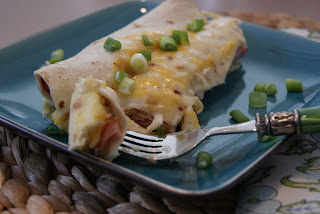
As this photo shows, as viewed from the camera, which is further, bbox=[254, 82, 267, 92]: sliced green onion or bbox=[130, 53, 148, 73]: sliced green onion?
bbox=[254, 82, 267, 92]: sliced green onion

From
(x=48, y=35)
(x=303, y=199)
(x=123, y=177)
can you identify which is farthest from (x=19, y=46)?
(x=303, y=199)

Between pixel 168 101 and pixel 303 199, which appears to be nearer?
pixel 303 199

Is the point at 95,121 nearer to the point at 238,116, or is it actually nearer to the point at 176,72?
the point at 176,72

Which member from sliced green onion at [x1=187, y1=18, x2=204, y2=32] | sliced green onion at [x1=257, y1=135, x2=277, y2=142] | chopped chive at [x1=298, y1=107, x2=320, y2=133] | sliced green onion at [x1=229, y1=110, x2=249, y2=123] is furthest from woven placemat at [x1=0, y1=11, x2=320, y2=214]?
sliced green onion at [x1=187, y1=18, x2=204, y2=32]

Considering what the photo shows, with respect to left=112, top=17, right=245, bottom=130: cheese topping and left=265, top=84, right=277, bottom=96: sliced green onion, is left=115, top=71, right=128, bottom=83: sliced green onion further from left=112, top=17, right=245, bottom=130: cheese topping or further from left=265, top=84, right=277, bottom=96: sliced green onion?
left=265, top=84, right=277, bottom=96: sliced green onion

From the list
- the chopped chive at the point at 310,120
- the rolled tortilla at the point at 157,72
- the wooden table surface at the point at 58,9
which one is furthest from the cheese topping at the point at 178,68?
the wooden table surface at the point at 58,9

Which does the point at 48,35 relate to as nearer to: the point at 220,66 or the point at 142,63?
the point at 142,63

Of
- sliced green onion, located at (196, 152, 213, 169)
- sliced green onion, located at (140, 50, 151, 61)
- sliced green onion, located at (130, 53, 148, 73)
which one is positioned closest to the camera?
sliced green onion, located at (196, 152, 213, 169)
